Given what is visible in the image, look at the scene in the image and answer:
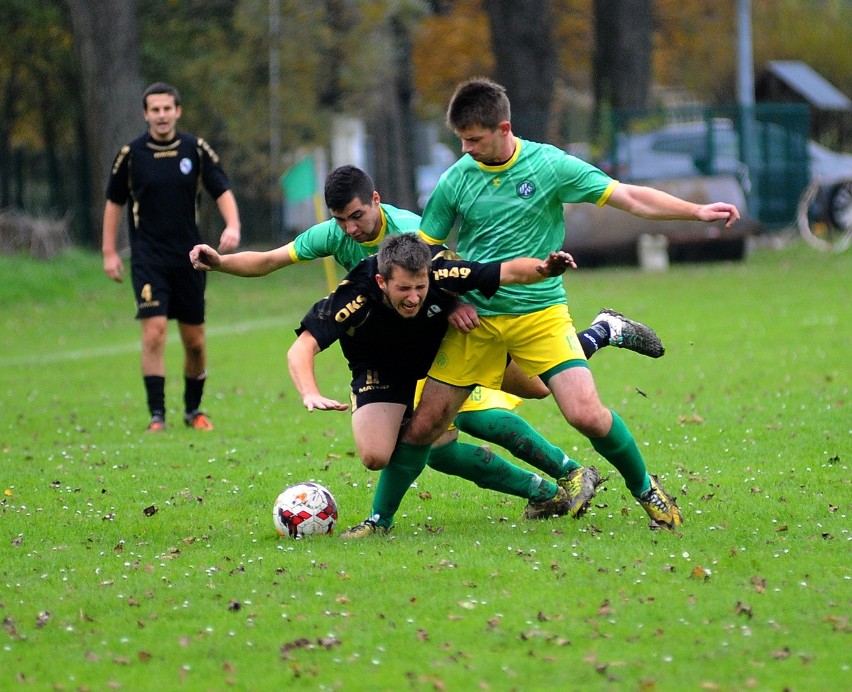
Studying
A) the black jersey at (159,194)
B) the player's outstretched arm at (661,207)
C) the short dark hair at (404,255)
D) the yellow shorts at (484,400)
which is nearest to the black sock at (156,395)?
the black jersey at (159,194)

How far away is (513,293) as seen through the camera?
723cm

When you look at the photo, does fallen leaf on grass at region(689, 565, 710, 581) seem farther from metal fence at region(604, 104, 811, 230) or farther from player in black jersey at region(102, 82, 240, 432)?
metal fence at region(604, 104, 811, 230)

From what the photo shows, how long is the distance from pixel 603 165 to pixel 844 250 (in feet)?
17.3

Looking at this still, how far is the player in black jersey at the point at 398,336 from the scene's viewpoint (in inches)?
264

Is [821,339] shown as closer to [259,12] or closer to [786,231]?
[786,231]

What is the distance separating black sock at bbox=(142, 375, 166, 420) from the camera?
11352mm

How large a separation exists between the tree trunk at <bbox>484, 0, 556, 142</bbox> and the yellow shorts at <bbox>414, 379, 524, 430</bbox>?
73.4 ft

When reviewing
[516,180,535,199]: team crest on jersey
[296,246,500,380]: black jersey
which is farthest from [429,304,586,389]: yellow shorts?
[516,180,535,199]: team crest on jersey

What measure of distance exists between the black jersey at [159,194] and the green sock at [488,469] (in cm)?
429

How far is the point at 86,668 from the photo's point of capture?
5242 mm

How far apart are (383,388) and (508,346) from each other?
691 mm

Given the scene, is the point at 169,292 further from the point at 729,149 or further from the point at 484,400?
the point at 729,149

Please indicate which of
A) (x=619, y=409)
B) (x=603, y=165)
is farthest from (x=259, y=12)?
(x=619, y=409)

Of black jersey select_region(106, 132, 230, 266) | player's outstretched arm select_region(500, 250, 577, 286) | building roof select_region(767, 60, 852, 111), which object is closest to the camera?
player's outstretched arm select_region(500, 250, 577, 286)
